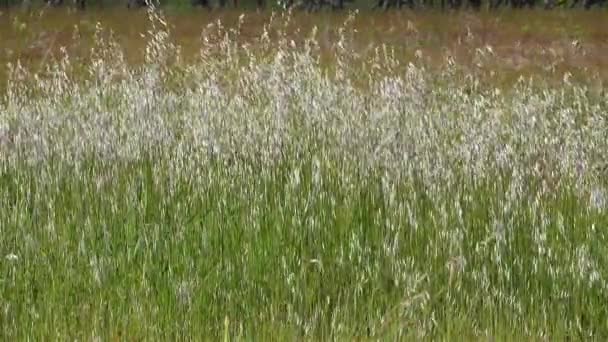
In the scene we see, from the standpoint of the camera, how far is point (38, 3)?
40.5m

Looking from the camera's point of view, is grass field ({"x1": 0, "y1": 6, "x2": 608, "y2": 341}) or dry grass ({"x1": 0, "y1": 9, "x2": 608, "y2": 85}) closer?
grass field ({"x1": 0, "y1": 6, "x2": 608, "y2": 341})

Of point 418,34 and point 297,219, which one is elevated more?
point 297,219

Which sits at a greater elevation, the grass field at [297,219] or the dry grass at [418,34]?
the grass field at [297,219]

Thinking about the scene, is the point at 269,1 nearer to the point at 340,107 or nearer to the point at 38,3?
the point at 38,3

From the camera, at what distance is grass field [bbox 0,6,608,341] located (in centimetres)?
459

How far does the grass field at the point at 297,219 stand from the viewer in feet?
15.1

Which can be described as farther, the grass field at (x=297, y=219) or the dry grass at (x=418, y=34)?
the dry grass at (x=418, y=34)

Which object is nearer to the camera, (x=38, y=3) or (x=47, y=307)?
(x=47, y=307)

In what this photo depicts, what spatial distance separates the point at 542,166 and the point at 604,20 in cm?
2626

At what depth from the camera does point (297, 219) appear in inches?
218

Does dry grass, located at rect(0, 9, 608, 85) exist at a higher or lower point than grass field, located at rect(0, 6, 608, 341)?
lower

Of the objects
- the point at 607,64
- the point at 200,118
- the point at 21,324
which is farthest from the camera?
the point at 607,64

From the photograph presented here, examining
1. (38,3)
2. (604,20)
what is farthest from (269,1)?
(604,20)

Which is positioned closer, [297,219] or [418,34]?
[297,219]
